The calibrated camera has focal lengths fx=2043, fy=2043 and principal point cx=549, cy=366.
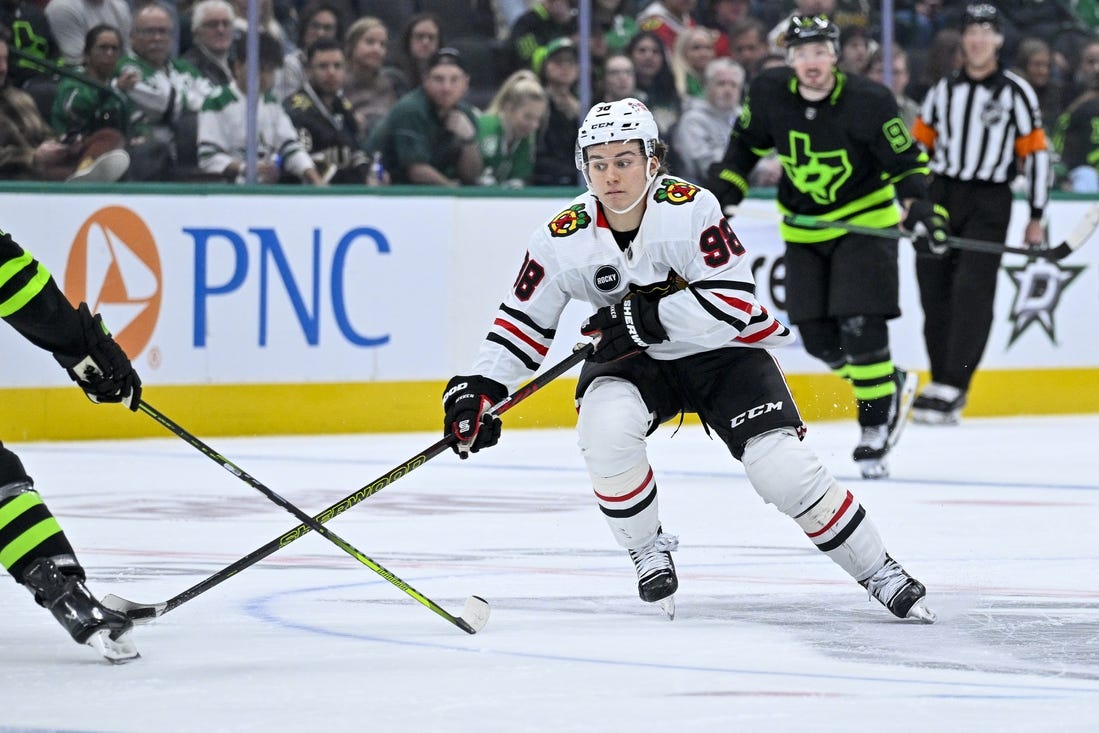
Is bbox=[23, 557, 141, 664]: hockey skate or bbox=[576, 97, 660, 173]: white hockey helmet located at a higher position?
bbox=[576, 97, 660, 173]: white hockey helmet

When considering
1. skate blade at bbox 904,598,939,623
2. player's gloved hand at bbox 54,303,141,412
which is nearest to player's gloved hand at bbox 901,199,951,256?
skate blade at bbox 904,598,939,623

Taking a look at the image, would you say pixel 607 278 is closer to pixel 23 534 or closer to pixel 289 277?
pixel 23 534

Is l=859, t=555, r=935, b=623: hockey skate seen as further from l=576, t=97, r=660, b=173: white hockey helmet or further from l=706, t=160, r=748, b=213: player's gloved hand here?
l=706, t=160, r=748, b=213: player's gloved hand

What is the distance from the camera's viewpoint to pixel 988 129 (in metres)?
8.42

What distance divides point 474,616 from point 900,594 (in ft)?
2.47

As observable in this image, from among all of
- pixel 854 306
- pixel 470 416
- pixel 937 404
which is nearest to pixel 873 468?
pixel 854 306

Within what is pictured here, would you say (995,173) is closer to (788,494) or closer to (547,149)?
Answer: (547,149)

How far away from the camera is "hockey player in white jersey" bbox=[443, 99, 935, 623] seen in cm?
367

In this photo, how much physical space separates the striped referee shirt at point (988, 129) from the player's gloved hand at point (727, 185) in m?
2.08

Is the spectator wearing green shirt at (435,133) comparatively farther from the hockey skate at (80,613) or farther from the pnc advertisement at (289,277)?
the hockey skate at (80,613)

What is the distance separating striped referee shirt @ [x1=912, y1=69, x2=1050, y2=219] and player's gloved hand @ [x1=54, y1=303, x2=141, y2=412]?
18.6 feet

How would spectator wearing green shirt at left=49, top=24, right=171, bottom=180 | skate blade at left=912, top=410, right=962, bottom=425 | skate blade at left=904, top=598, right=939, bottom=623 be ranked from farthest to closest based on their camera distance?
skate blade at left=912, top=410, right=962, bottom=425 → spectator wearing green shirt at left=49, top=24, right=171, bottom=180 → skate blade at left=904, top=598, right=939, bottom=623

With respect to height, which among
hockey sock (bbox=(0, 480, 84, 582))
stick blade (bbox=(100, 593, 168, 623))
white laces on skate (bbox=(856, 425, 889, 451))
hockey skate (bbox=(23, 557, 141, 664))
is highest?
hockey sock (bbox=(0, 480, 84, 582))

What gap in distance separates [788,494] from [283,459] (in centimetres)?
356
